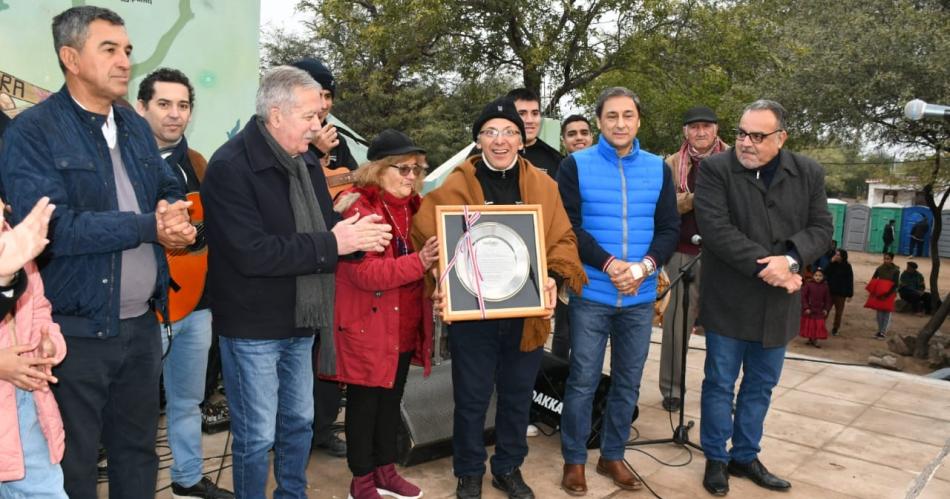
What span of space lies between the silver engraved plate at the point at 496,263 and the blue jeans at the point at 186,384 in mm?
1355

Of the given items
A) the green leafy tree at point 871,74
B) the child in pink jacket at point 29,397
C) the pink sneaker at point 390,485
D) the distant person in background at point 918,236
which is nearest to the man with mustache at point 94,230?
the child in pink jacket at point 29,397

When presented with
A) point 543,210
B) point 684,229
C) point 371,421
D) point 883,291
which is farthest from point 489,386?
point 883,291

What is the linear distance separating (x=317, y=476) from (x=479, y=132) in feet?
7.06

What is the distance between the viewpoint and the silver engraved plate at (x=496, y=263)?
327 cm

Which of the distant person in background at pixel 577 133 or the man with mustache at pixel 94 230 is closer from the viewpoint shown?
the man with mustache at pixel 94 230

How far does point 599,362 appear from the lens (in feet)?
13.0

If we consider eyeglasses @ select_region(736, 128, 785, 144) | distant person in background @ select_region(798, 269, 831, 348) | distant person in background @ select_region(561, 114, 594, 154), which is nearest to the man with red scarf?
distant person in background @ select_region(561, 114, 594, 154)

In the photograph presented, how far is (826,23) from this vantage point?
15.8m

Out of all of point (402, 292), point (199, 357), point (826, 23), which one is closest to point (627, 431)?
point (402, 292)

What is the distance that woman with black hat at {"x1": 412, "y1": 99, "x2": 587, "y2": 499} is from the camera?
3.54 metres

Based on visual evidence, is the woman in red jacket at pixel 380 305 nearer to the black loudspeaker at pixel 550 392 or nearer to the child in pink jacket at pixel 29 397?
the child in pink jacket at pixel 29 397

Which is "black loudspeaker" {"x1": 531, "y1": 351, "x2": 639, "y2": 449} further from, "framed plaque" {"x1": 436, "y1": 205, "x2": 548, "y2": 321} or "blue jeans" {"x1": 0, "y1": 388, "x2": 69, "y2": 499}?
"blue jeans" {"x1": 0, "y1": 388, "x2": 69, "y2": 499}

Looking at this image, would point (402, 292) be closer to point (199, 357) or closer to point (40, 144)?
point (199, 357)

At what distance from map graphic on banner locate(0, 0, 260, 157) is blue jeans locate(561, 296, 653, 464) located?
3.10 metres
